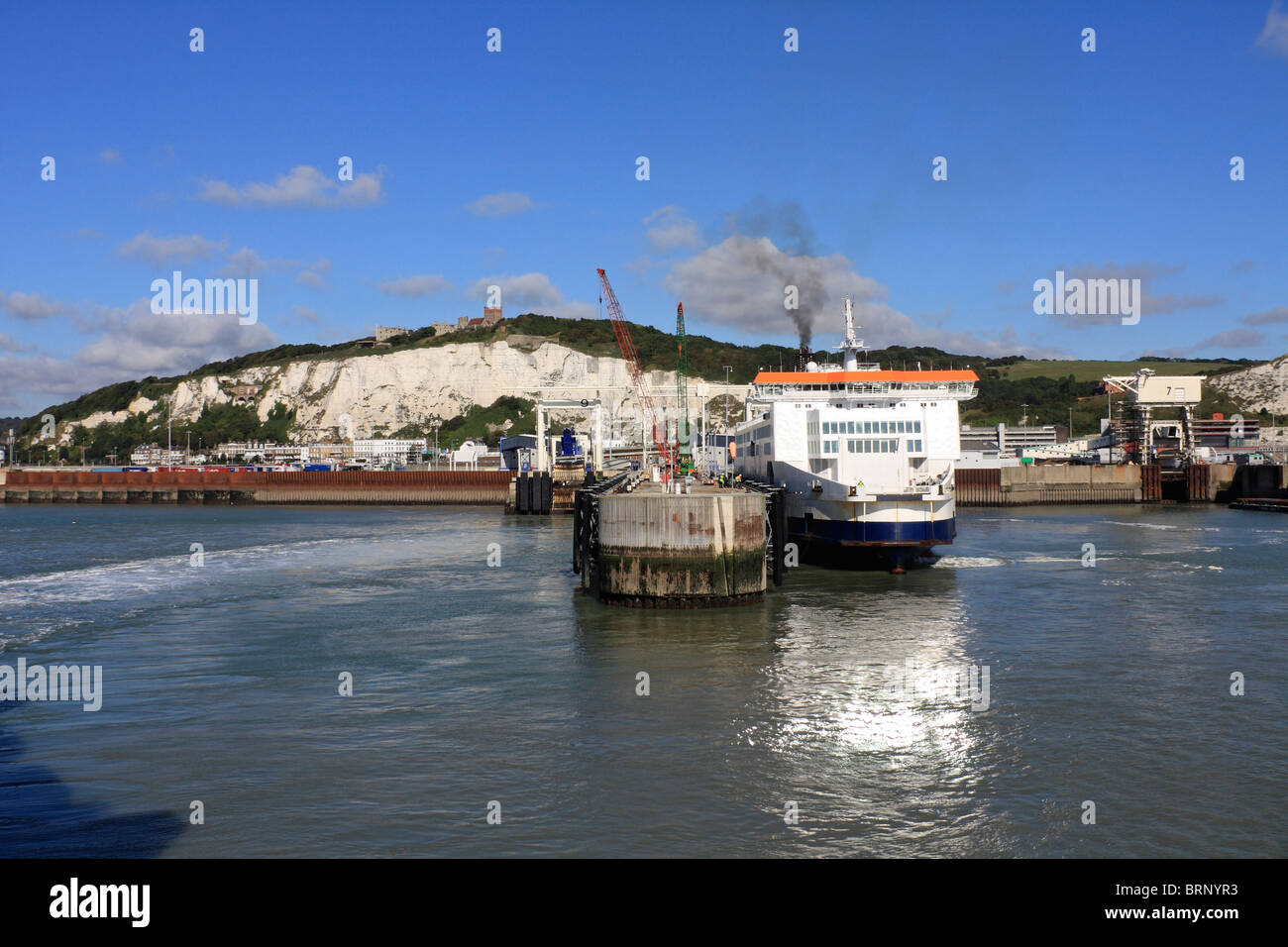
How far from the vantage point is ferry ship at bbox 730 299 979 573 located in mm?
40969

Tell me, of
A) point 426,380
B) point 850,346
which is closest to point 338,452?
point 426,380

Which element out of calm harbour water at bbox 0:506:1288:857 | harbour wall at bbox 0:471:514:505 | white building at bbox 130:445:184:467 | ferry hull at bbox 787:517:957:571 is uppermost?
white building at bbox 130:445:184:467

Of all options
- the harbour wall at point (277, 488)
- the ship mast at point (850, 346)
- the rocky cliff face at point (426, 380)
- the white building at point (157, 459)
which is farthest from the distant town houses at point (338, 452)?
the ship mast at point (850, 346)

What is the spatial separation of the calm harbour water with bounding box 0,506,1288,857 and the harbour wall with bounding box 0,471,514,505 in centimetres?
7172

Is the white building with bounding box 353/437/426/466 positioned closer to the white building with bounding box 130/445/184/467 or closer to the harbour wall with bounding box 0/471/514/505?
the white building with bounding box 130/445/184/467

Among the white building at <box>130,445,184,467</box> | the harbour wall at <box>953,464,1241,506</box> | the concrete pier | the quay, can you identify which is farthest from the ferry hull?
the white building at <box>130,445,184,467</box>

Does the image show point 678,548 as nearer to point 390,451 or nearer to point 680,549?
point 680,549

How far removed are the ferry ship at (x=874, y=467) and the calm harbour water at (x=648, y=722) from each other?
262cm

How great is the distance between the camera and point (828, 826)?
A: 14117mm

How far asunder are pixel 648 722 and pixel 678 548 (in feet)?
42.5

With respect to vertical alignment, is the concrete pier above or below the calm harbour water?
above

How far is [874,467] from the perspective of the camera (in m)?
43.1
